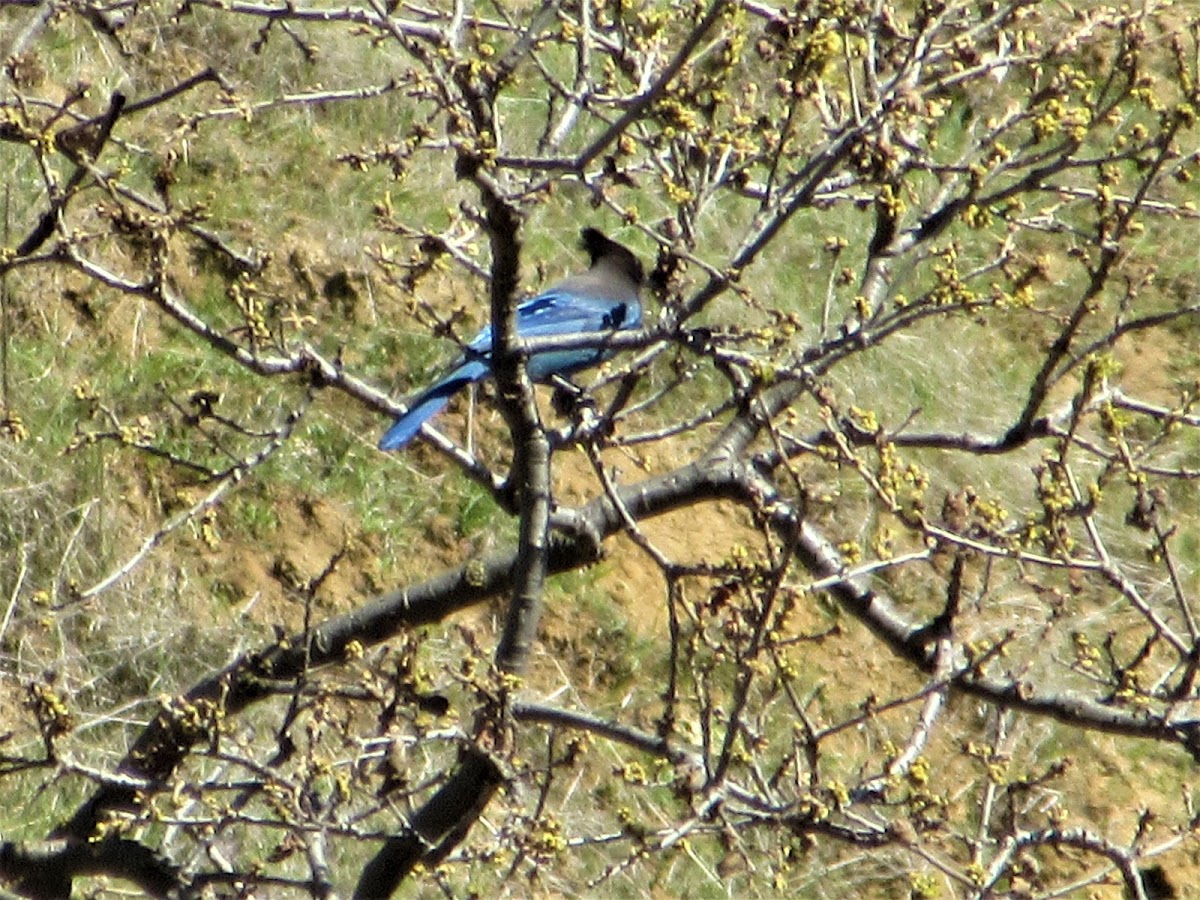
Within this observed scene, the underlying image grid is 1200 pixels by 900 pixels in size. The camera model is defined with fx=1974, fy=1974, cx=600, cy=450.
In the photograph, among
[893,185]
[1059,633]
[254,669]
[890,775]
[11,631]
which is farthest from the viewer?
[1059,633]

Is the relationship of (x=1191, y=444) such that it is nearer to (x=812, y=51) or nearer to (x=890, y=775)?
(x=890, y=775)

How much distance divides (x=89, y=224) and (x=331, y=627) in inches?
122

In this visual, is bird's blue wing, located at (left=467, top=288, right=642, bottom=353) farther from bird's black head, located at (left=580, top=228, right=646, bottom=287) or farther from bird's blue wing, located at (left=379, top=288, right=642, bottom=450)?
bird's black head, located at (left=580, top=228, right=646, bottom=287)

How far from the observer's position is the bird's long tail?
184 inches

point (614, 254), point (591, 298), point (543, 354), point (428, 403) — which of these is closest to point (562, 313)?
point (591, 298)

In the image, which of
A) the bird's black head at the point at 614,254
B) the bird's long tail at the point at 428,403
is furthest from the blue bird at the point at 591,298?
the bird's long tail at the point at 428,403

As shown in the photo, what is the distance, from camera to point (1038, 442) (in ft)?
24.6

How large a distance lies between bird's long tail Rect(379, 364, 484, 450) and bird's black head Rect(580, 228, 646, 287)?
61.3 inches

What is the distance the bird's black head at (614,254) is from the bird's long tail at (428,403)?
5.11 ft

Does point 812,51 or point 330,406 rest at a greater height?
point 330,406

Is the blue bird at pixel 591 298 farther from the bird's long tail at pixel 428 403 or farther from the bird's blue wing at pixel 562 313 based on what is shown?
the bird's long tail at pixel 428 403

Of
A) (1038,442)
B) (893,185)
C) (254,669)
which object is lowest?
(254,669)

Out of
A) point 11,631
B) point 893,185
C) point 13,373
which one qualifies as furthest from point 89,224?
point 893,185

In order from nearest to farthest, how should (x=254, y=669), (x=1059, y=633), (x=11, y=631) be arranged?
1. (x=254, y=669)
2. (x=11, y=631)
3. (x=1059, y=633)
